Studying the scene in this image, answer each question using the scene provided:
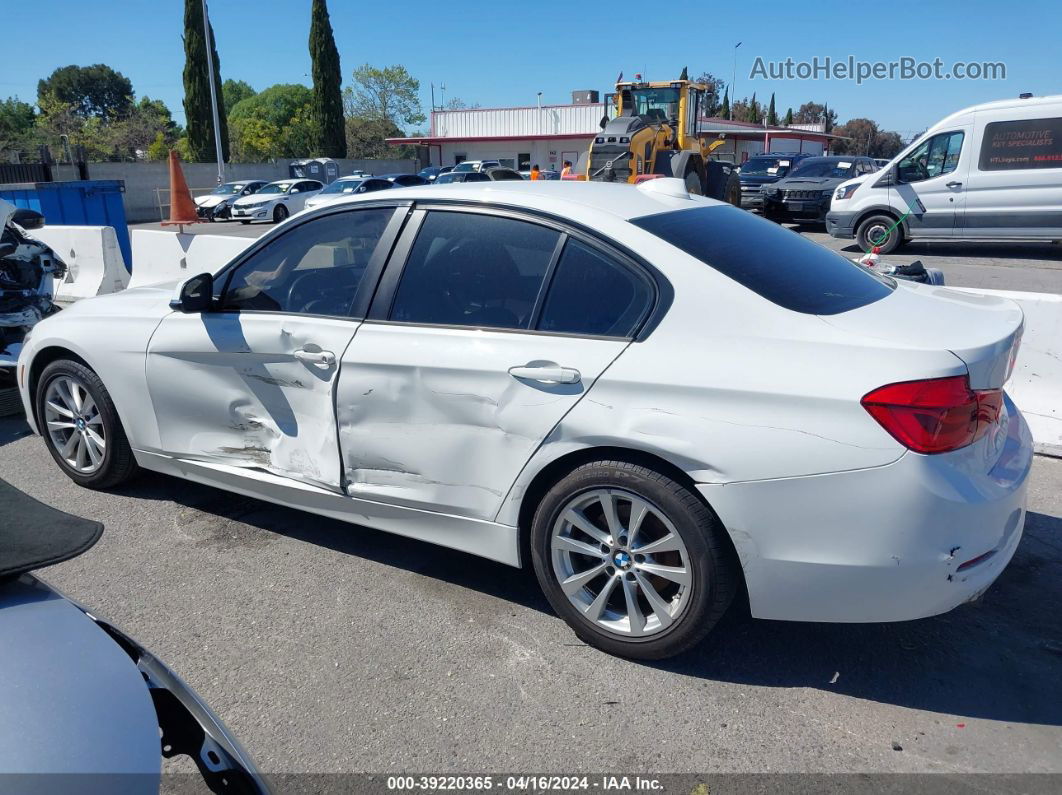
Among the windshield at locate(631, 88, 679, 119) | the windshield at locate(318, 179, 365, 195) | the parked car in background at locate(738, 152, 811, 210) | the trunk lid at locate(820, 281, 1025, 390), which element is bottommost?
the windshield at locate(318, 179, 365, 195)

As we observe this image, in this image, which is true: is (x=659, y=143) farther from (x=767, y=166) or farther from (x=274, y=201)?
(x=274, y=201)

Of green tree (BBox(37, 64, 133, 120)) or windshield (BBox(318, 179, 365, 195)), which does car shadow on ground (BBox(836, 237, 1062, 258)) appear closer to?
windshield (BBox(318, 179, 365, 195))

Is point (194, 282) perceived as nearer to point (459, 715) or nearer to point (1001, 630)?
point (459, 715)

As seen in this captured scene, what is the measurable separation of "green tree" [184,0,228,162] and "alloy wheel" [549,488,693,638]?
155 feet

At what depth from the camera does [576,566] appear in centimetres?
320

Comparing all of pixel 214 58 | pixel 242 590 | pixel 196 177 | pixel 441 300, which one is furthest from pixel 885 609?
pixel 214 58

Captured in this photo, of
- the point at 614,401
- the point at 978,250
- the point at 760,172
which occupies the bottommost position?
the point at 978,250

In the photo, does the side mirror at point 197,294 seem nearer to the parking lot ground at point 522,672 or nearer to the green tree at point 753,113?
the parking lot ground at point 522,672

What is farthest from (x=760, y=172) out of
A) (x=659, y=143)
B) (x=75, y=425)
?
(x=75, y=425)

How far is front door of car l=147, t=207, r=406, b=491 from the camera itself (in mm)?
3637

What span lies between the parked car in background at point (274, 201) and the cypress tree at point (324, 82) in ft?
72.0

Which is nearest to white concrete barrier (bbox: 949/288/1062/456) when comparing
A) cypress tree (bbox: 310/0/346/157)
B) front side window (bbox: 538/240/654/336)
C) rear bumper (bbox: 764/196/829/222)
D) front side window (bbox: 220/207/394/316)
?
front side window (bbox: 538/240/654/336)

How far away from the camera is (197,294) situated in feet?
13.1

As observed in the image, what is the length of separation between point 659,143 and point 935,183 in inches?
244
